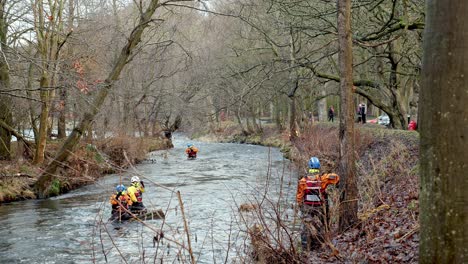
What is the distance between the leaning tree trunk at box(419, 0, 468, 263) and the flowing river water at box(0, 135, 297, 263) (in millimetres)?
2499

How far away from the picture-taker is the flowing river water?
7.57 meters

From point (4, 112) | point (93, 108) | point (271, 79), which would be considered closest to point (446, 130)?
point (93, 108)

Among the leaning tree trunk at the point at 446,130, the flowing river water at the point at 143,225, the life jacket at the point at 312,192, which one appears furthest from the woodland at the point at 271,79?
the flowing river water at the point at 143,225

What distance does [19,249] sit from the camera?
421 inches

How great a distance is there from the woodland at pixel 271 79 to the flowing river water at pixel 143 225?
1.26 m

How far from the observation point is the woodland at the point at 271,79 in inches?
124

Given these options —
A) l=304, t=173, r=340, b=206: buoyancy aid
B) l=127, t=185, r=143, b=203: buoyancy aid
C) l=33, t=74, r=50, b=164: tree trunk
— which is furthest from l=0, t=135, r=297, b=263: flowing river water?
l=33, t=74, r=50, b=164: tree trunk

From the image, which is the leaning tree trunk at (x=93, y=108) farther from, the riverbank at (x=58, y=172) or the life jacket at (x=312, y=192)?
the life jacket at (x=312, y=192)

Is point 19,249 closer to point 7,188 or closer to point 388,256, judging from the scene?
point 7,188

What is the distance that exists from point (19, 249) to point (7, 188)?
666 cm

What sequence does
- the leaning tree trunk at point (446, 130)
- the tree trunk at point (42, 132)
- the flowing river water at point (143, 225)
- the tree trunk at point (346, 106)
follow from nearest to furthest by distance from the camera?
the leaning tree trunk at point (446, 130), the flowing river water at point (143, 225), the tree trunk at point (346, 106), the tree trunk at point (42, 132)

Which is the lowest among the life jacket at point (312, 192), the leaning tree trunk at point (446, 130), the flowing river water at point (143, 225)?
the flowing river water at point (143, 225)

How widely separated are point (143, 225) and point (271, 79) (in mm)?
11425

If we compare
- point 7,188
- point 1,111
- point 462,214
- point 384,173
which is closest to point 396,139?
point 384,173
